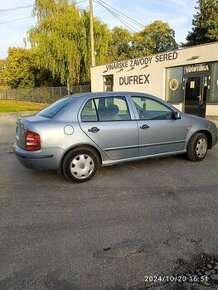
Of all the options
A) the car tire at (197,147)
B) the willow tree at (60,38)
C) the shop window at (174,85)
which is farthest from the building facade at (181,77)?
the willow tree at (60,38)

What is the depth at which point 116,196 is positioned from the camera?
15.0 ft

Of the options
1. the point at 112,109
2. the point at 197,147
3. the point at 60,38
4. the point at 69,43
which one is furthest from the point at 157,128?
the point at 60,38

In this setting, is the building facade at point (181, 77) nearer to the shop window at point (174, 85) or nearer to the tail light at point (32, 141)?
the shop window at point (174, 85)

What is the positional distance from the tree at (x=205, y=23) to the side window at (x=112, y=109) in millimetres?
28305

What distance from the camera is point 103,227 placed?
3.58m

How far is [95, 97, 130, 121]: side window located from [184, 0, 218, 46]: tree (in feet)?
92.9

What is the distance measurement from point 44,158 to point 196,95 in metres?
12.0

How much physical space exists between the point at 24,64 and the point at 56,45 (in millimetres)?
19506

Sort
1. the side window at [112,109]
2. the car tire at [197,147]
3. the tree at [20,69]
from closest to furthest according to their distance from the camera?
the side window at [112,109]
the car tire at [197,147]
the tree at [20,69]

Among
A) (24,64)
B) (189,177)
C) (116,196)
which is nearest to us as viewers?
(116,196)

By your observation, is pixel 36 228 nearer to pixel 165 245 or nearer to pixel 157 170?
pixel 165 245

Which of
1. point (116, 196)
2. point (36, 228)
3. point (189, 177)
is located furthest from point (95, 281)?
point (189, 177)

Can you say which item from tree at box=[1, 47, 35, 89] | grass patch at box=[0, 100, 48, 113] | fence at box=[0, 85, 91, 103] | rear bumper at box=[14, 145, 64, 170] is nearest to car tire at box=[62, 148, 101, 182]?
rear bumper at box=[14, 145, 64, 170]

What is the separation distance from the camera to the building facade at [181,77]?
14.2m
